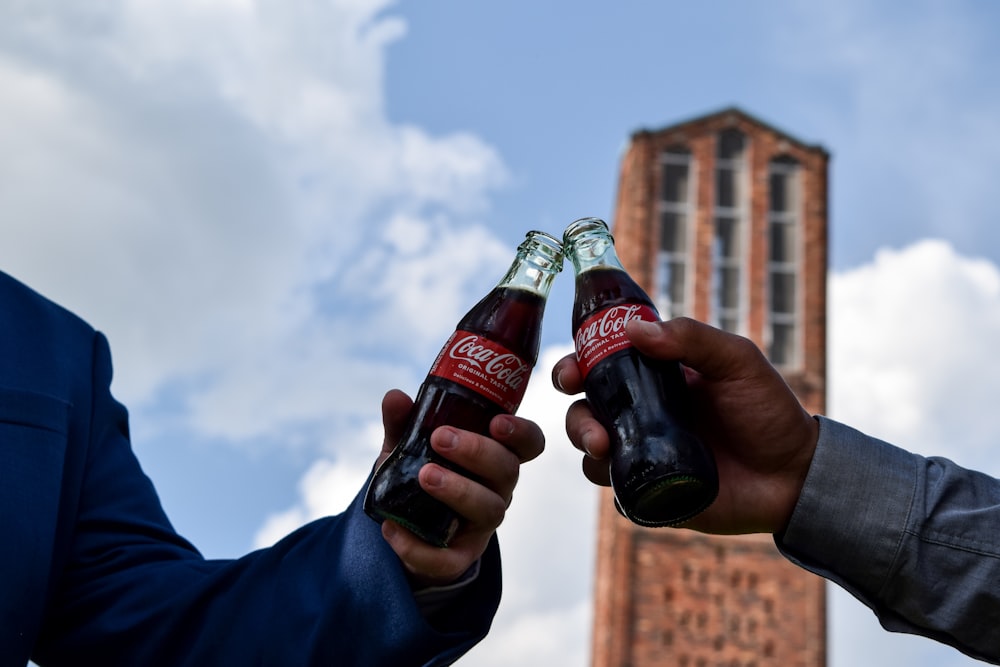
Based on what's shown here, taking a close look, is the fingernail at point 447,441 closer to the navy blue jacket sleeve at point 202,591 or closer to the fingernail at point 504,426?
the fingernail at point 504,426

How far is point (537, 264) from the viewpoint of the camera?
6.02 feet

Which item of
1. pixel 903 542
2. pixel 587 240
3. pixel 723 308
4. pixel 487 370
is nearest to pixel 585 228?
pixel 587 240

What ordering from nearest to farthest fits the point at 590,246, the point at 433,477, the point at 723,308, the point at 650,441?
1. the point at 433,477
2. the point at 650,441
3. the point at 590,246
4. the point at 723,308

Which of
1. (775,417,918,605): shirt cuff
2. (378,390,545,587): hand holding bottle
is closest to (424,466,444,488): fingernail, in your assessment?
(378,390,545,587): hand holding bottle

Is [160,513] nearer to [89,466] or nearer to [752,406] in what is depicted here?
[89,466]

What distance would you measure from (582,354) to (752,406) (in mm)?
301

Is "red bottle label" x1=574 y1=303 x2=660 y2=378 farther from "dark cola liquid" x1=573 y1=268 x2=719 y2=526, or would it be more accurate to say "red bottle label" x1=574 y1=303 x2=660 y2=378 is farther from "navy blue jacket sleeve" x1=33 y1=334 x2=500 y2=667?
"navy blue jacket sleeve" x1=33 y1=334 x2=500 y2=667

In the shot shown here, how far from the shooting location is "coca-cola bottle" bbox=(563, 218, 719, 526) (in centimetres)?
162

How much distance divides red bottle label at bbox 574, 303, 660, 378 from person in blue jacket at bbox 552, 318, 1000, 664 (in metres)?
0.07

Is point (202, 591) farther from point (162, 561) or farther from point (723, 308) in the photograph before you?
point (723, 308)

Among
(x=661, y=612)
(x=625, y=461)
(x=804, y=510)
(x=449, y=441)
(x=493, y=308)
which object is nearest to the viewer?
(x=449, y=441)

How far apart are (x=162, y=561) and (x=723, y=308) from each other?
13807mm

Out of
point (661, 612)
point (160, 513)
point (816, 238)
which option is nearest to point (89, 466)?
point (160, 513)

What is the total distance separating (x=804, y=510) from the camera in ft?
6.16
